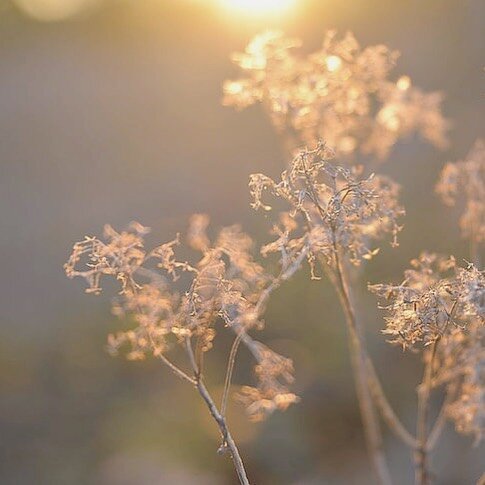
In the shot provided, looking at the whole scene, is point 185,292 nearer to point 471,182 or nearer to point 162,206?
point 471,182

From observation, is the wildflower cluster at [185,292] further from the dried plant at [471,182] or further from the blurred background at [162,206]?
the blurred background at [162,206]

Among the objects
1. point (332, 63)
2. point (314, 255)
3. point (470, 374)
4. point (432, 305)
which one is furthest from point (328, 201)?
point (470, 374)

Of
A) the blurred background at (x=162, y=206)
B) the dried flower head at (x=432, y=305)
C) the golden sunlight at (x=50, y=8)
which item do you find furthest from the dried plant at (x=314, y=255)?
the golden sunlight at (x=50, y=8)

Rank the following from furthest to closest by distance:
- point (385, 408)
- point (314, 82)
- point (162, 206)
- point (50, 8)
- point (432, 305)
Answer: point (50, 8) < point (162, 206) < point (385, 408) < point (314, 82) < point (432, 305)

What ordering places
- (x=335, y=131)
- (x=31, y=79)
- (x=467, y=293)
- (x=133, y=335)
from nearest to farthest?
(x=467, y=293) < (x=133, y=335) < (x=335, y=131) < (x=31, y=79)

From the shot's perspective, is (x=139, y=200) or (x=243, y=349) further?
(x=139, y=200)

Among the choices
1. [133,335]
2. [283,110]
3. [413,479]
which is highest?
[283,110]

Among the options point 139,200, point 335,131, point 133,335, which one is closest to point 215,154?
point 139,200

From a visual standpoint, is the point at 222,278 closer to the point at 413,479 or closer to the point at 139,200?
the point at 413,479
